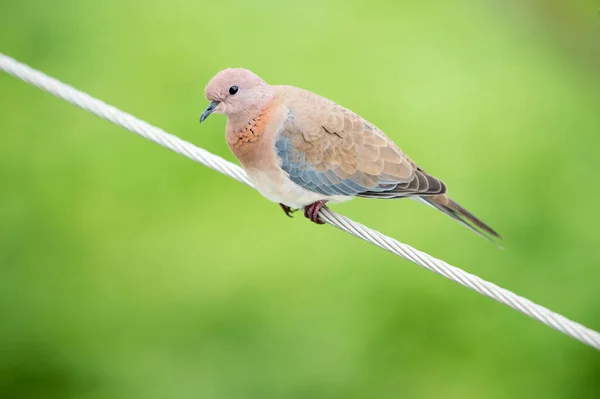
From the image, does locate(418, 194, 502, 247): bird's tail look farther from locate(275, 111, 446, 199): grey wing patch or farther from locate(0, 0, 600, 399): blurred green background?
locate(0, 0, 600, 399): blurred green background

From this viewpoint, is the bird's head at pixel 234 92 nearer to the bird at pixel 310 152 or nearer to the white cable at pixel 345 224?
the bird at pixel 310 152

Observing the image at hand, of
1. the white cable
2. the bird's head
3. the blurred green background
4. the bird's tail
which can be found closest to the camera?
the white cable

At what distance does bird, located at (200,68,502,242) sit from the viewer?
7.20ft

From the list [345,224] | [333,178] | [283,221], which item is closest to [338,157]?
[333,178]

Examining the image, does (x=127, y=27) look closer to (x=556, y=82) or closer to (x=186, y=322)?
(x=186, y=322)

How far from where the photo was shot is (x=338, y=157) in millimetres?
2248

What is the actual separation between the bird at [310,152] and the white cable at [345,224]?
9cm

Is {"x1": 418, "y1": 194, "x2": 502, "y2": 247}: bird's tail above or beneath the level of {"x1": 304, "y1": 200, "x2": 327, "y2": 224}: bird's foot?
above

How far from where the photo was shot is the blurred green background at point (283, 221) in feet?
12.0

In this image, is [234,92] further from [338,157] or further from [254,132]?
[338,157]

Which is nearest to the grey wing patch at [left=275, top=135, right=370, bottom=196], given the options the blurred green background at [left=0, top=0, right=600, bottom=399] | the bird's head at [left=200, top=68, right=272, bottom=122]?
the bird's head at [left=200, top=68, right=272, bottom=122]

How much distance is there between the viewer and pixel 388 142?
7.62 ft

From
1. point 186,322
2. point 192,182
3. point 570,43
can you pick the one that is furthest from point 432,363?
point 570,43

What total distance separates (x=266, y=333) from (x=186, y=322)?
39cm
